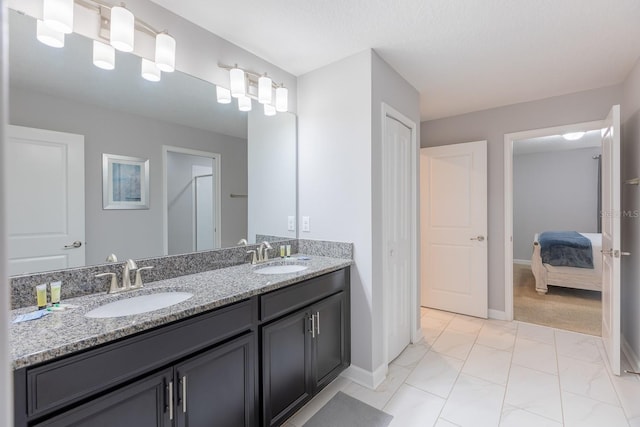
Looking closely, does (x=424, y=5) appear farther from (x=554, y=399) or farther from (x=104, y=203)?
(x=554, y=399)

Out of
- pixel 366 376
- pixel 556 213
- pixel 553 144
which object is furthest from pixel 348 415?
pixel 556 213

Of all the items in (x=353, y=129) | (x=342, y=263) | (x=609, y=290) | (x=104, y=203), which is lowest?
(x=609, y=290)

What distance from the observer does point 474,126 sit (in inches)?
134

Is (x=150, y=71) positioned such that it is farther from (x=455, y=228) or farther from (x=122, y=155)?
(x=455, y=228)

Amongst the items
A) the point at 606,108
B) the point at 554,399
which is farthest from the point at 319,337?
the point at 606,108

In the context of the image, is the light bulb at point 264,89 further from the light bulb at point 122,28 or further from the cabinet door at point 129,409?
the cabinet door at point 129,409

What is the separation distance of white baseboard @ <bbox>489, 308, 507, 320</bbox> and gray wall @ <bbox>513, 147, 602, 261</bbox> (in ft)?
13.0

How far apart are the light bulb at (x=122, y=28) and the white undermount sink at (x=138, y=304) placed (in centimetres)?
121

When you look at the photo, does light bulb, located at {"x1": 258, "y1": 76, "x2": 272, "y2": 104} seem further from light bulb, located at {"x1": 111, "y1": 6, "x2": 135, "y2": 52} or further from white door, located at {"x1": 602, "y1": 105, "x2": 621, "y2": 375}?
white door, located at {"x1": 602, "y1": 105, "x2": 621, "y2": 375}

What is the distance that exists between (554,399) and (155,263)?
103 inches

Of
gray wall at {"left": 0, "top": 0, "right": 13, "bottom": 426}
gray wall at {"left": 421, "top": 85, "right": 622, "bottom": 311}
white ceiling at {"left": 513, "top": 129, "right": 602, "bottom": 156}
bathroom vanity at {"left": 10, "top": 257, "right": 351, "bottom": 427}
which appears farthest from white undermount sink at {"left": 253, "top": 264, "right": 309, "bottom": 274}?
white ceiling at {"left": 513, "top": 129, "right": 602, "bottom": 156}

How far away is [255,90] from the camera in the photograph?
217 cm

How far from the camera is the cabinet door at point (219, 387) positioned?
1178mm

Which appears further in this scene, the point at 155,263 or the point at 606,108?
the point at 606,108
